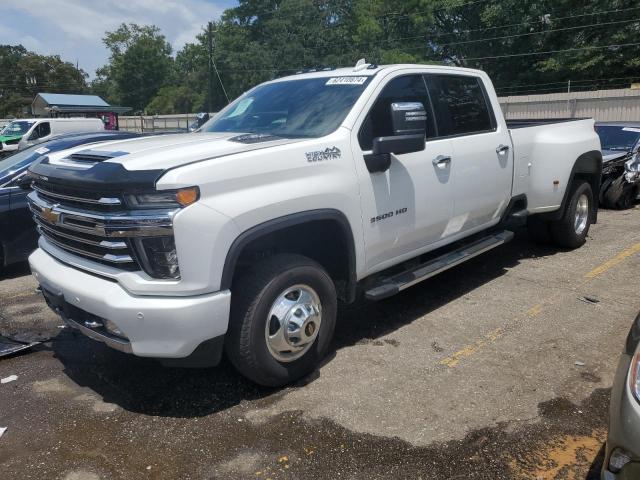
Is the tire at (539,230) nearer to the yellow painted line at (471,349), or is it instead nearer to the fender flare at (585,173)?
the fender flare at (585,173)

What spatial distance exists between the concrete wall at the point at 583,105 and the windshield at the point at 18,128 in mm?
20356

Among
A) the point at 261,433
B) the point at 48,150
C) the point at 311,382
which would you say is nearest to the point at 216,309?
the point at 261,433

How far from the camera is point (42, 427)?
344 cm

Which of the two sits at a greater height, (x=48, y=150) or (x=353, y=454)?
(x=48, y=150)

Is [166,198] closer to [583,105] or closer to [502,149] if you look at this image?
[502,149]

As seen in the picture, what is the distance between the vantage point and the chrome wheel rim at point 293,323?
141 inches

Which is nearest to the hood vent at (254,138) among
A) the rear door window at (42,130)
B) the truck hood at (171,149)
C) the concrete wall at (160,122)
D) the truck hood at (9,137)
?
the truck hood at (171,149)

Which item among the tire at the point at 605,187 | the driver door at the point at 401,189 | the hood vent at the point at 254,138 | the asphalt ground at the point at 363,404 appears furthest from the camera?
the tire at the point at 605,187

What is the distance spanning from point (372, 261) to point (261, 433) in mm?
1511

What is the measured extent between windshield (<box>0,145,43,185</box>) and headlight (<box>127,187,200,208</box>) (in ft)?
14.1

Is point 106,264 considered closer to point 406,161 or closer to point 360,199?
point 360,199

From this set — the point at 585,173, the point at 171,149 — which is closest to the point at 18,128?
the point at 585,173

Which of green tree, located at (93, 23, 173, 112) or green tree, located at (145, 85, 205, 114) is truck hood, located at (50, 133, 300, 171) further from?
green tree, located at (93, 23, 173, 112)

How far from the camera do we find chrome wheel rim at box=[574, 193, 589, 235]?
7066 mm
